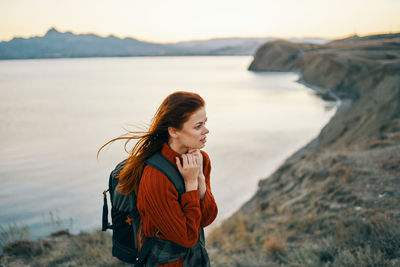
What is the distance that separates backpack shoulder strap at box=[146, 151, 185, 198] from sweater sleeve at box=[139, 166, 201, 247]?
3 cm

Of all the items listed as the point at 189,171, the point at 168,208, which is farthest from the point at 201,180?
the point at 168,208

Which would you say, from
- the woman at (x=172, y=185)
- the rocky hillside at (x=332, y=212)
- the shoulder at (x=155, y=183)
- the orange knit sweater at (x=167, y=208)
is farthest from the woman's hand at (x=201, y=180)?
the rocky hillside at (x=332, y=212)

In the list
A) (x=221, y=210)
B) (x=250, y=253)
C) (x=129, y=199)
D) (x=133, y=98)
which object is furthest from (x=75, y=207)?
(x=133, y=98)

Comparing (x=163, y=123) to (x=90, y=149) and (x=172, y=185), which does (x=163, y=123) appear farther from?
(x=90, y=149)

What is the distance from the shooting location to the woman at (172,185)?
5.51 feet

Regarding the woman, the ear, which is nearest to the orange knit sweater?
the woman

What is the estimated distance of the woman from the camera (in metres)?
1.68

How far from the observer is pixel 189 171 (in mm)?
1741

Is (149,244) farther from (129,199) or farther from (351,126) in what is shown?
(351,126)

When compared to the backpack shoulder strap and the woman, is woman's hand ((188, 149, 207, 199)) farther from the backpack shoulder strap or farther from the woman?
the backpack shoulder strap

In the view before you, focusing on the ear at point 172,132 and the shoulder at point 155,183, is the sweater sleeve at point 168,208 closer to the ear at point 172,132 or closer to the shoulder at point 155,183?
the shoulder at point 155,183

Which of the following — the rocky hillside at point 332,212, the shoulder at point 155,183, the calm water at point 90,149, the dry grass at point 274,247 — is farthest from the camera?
the calm water at point 90,149

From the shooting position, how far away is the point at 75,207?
10094 millimetres

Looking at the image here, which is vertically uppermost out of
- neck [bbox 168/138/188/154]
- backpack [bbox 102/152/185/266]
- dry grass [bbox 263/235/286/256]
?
neck [bbox 168/138/188/154]
